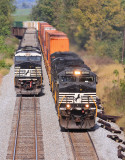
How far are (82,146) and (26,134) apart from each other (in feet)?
11.6

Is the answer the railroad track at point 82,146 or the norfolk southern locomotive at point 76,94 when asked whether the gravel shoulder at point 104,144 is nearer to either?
the railroad track at point 82,146

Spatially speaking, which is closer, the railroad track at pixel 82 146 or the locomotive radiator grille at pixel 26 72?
the railroad track at pixel 82 146

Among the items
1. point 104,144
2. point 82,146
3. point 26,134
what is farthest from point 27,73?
point 104,144

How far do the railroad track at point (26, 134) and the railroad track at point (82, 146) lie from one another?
169 centimetres

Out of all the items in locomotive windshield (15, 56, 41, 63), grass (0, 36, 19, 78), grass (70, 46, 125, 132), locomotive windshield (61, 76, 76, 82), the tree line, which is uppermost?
the tree line

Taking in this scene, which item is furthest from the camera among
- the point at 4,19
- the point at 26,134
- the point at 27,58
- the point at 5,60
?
the point at 4,19

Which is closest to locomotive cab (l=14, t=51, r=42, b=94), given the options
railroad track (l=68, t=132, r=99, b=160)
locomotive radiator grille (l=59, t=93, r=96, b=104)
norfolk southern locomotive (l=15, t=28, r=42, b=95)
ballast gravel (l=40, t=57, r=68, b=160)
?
norfolk southern locomotive (l=15, t=28, r=42, b=95)

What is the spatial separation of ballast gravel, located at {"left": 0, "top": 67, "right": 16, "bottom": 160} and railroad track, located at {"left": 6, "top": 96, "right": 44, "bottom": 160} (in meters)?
0.28

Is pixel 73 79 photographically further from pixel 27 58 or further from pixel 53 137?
pixel 27 58

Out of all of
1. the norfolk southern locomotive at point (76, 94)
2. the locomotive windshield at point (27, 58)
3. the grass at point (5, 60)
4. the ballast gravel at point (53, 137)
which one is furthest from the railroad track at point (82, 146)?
the grass at point (5, 60)

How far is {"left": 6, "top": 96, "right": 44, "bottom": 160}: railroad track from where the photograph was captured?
14.1 m

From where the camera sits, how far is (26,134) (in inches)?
655

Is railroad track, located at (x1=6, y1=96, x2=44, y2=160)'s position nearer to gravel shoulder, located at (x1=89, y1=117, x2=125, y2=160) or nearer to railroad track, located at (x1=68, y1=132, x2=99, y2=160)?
railroad track, located at (x1=68, y1=132, x2=99, y2=160)

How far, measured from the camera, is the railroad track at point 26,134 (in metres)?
14.1
